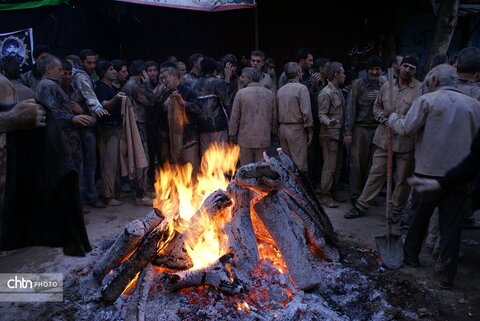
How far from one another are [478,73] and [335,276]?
3197 mm

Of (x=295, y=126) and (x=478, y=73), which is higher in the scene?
(x=478, y=73)

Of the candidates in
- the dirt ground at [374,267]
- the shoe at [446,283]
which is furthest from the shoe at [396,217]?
the shoe at [446,283]

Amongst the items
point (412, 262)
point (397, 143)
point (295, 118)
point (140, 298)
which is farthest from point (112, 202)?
point (412, 262)

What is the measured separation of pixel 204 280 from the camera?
163 inches

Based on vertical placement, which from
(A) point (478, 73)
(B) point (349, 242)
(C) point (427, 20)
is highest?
(C) point (427, 20)

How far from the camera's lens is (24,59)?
30.7ft

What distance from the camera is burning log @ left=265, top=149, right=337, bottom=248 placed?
507 centimetres

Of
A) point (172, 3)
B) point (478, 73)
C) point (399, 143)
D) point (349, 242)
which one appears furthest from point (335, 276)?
point (172, 3)

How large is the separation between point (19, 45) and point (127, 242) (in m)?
7.10

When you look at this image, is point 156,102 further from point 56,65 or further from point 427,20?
point 427,20

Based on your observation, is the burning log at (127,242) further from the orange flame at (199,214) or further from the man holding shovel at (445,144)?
the man holding shovel at (445,144)

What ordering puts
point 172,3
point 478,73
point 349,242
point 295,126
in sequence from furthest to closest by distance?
point 172,3, point 295,126, point 349,242, point 478,73

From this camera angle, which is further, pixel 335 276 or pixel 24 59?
pixel 24 59

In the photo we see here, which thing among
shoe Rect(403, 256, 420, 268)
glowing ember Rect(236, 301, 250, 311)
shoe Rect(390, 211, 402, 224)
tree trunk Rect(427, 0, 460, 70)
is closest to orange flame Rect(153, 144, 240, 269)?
glowing ember Rect(236, 301, 250, 311)
